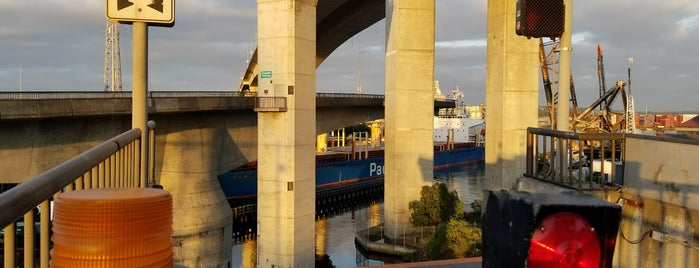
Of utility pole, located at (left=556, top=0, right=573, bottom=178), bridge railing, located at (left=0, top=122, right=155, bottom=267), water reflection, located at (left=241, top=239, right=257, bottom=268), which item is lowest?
water reflection, located at (left=241, top=239, right=257, bottom=268)

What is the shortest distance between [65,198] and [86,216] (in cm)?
11

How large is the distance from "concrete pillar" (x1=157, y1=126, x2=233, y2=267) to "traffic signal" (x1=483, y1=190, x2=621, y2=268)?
Result: 2412 centimetres

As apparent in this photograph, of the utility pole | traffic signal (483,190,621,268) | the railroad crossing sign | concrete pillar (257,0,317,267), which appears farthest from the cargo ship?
traffic signal (483,190,621,268)

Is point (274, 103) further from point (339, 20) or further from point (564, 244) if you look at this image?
point (339, 20)

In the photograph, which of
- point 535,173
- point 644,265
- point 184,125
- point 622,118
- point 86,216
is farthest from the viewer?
point 622,118

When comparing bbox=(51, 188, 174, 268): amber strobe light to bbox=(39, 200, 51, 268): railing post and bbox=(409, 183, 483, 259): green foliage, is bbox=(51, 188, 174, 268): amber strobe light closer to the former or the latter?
bbox=(39, 200, 51, 268): railing post

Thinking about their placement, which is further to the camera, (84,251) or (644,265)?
(644,265)

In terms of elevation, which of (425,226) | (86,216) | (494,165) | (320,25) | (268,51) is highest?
(320,25)

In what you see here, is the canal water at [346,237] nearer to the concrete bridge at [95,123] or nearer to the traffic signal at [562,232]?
the concrete bridge at [95,123]

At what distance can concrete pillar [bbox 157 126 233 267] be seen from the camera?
24.6m

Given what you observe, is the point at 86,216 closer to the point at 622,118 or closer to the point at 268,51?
the point at 268,51

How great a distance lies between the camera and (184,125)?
25.7 metres

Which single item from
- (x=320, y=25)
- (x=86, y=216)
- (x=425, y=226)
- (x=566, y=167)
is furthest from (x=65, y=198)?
(x=320, y=25)

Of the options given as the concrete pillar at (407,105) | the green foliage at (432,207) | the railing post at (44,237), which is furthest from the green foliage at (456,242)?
the railing post at (44,237)
